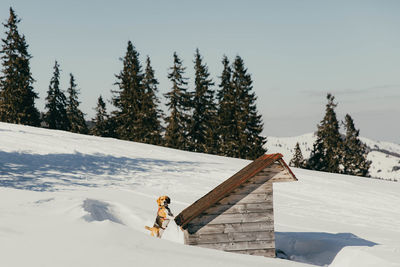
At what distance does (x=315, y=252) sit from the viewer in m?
10.7

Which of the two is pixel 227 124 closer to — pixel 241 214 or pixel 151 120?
pixel 151 120

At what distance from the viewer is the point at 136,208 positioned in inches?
510

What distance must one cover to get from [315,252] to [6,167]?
15.0 metres

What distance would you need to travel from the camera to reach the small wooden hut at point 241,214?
8875 mm

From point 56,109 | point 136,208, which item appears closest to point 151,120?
point 56,109

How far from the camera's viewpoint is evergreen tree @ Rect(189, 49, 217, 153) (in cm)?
4409

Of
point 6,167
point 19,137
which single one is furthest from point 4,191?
point 19,137

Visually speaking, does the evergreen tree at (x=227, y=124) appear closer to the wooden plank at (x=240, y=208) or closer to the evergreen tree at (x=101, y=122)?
the evergreen tree at (x=101, y=122)

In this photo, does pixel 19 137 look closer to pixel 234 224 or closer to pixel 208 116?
pixel 234 224

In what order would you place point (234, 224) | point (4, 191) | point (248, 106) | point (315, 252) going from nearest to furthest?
point (234, 224), point (315, 252), point (4, 191), point (248, 106)

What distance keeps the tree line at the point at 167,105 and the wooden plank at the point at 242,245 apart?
3119 cm

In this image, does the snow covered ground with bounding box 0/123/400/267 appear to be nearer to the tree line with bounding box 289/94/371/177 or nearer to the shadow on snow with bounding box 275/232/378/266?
the shadow on snow with bounding box 275/232/378/266

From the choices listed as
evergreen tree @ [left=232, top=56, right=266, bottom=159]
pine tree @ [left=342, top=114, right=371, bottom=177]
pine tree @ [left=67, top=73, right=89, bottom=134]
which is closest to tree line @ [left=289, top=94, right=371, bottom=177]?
pine tree @ [left=342, top=114, right=371, bottom=177]

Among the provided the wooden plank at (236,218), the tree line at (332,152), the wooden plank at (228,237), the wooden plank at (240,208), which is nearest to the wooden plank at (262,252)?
the wooden plank at (228,237)
